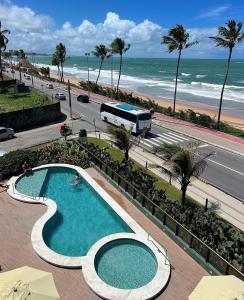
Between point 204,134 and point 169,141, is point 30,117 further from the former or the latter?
point 204,134

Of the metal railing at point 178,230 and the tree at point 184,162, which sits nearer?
the metal railing at point 178,230

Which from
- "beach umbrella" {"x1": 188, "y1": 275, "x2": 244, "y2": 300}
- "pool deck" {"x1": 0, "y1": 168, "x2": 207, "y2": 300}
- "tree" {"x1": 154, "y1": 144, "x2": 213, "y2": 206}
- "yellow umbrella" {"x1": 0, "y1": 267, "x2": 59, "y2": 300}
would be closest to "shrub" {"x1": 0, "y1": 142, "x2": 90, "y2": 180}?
"pool deck" {"x1": 0, "y1": 168, "x2": 207, "y2": 300}

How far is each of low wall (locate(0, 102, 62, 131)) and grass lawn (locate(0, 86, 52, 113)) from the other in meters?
2.92

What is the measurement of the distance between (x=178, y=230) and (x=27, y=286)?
9039 mm

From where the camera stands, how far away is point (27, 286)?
10.8 metres

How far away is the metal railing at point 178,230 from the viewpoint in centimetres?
1452

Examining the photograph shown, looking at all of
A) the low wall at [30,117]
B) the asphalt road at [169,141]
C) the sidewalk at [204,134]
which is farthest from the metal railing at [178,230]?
the low wall at [30,117]

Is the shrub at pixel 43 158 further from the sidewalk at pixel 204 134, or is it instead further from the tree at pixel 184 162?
the sidewalk at pixel 204 134

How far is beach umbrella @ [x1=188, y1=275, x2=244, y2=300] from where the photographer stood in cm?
1059

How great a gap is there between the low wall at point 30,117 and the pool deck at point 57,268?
22204mm

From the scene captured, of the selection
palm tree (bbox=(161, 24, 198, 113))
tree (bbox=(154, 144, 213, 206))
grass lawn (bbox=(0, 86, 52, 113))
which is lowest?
grass lawn (bbox=(0, 86, 52, 113))

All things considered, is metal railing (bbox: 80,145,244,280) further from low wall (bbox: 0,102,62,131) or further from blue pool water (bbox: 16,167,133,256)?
low wall (bbox: 0,102,62,131)

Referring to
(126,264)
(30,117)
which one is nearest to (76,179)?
(126,264)

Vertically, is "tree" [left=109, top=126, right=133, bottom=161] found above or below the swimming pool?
above
